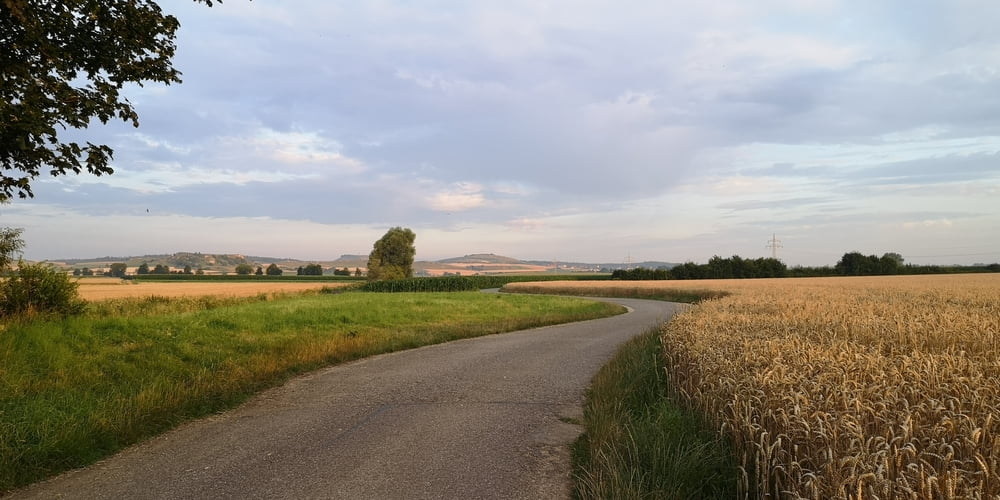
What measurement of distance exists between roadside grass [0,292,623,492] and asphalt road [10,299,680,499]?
1.30ft

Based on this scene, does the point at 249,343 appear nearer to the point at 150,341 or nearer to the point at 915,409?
the point at 150,341

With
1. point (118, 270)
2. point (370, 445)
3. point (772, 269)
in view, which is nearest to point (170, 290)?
point (370, 445)

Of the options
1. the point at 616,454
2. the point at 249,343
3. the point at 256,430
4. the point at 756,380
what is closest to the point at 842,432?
the point at 756,380

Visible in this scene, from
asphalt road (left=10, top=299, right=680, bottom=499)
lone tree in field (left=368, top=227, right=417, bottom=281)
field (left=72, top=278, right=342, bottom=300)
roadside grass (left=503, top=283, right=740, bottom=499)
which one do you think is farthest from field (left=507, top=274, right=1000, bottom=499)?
lone tree in field (left=368, top=227, right=417, bottom=281)

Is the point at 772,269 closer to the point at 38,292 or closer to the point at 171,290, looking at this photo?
the point at 171,290

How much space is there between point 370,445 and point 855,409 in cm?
504

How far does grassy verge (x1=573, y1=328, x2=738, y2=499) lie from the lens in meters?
4.45

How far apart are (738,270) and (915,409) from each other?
86370mm

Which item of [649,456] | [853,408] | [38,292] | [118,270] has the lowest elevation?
[649,456]

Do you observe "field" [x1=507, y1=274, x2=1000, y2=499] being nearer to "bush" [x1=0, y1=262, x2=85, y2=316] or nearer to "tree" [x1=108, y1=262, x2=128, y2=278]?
"bush" [x1=0, y1=262, x2=85, y2=316]

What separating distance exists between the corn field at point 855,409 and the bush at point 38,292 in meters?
15.1

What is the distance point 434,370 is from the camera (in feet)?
36.8

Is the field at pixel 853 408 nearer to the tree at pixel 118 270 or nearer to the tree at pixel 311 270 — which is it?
the tree at pixel 118 270

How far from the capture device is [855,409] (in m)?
4.02
